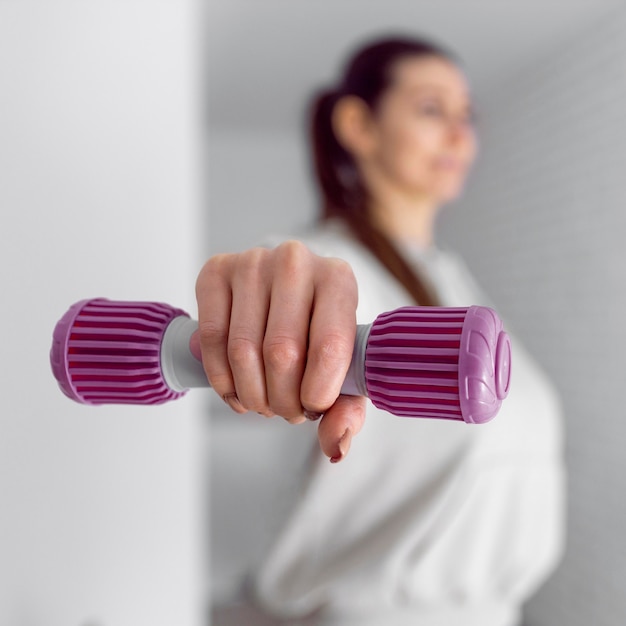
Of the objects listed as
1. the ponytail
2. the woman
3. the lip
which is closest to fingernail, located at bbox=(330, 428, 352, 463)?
the woman

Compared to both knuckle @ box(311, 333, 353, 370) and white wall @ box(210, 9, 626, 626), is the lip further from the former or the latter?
knuckle @ box(311, 333, 353, 370)

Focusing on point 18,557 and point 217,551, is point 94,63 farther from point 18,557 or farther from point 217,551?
point 217,551

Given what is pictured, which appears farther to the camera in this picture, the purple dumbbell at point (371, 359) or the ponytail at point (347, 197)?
the ponytail at point (347, 197)

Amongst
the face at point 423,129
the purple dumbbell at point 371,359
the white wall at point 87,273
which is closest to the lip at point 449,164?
the face at point 423,129

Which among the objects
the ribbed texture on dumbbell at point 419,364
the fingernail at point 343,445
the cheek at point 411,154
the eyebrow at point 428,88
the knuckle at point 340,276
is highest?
the eyebrow at point 428,88

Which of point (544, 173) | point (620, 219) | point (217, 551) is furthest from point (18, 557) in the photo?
point (217, 551)

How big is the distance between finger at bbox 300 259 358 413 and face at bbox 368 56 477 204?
332 mm

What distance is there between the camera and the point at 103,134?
0.59 ft

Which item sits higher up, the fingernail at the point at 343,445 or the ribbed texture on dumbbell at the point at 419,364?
the ribbed texture on dumbbell at the point at 419,364

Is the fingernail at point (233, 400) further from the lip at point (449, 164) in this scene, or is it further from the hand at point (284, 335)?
the lip at point (449, 164)

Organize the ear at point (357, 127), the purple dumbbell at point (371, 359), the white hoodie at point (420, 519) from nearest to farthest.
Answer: the purple dumbbell at point (371, 359)
the white hoodie at point (420, 519)
the ear at point (357, 127)

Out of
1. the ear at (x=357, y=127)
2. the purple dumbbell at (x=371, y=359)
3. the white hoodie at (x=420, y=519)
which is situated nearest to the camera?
the purple dumbbell at (x=371, y=359)

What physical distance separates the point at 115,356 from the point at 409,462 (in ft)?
0.83

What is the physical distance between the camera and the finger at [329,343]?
0.20 ft
